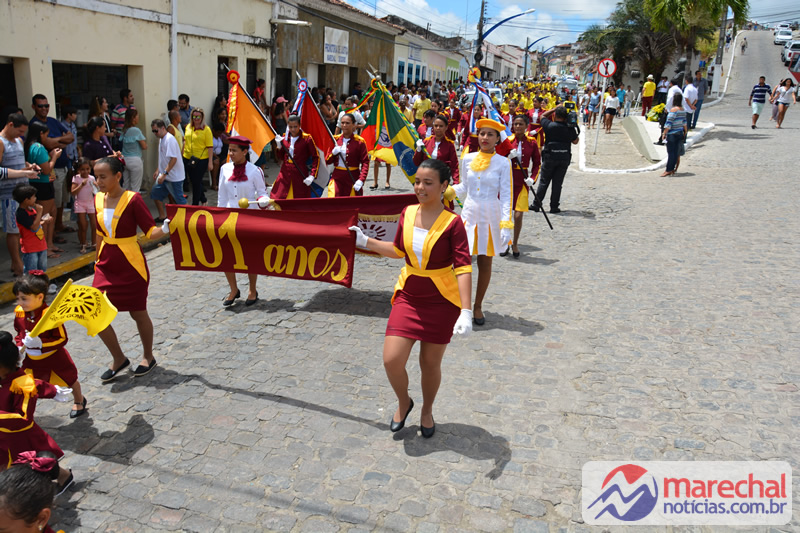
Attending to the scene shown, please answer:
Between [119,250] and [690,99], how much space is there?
1732 cm

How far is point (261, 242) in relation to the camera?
20.7ft

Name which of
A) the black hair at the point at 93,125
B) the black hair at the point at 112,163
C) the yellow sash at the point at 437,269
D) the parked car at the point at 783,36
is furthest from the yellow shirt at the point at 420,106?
the parked car at the point at 783,36

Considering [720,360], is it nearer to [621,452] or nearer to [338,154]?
[621,452]

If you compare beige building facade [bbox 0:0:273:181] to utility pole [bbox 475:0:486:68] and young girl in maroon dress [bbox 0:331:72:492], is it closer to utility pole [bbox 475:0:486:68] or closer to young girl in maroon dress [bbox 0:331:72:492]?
young girl in maroon dress [bbox 0:331:72:492]

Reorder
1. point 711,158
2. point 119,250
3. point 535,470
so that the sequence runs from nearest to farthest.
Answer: point 535,470 → point 119,250 → point 711,158

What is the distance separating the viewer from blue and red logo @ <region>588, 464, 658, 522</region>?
12.0ft

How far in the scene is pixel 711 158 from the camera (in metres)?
17.2

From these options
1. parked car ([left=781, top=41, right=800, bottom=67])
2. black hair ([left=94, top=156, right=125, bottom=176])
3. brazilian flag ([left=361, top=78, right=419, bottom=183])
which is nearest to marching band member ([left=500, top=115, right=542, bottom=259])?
brazilian flag ([left=361, top=78, right=419, bottom=183])

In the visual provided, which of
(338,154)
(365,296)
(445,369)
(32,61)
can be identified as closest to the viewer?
(445,369)

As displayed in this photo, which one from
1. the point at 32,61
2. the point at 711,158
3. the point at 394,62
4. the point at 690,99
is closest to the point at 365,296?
→ the point at 32,61

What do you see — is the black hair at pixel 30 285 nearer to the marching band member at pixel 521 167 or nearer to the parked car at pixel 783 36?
the marching band member at pixel 521 167

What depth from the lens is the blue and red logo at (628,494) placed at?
366 cm

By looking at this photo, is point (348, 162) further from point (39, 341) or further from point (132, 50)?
point (132, 50)

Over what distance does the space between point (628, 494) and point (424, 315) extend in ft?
5.29
